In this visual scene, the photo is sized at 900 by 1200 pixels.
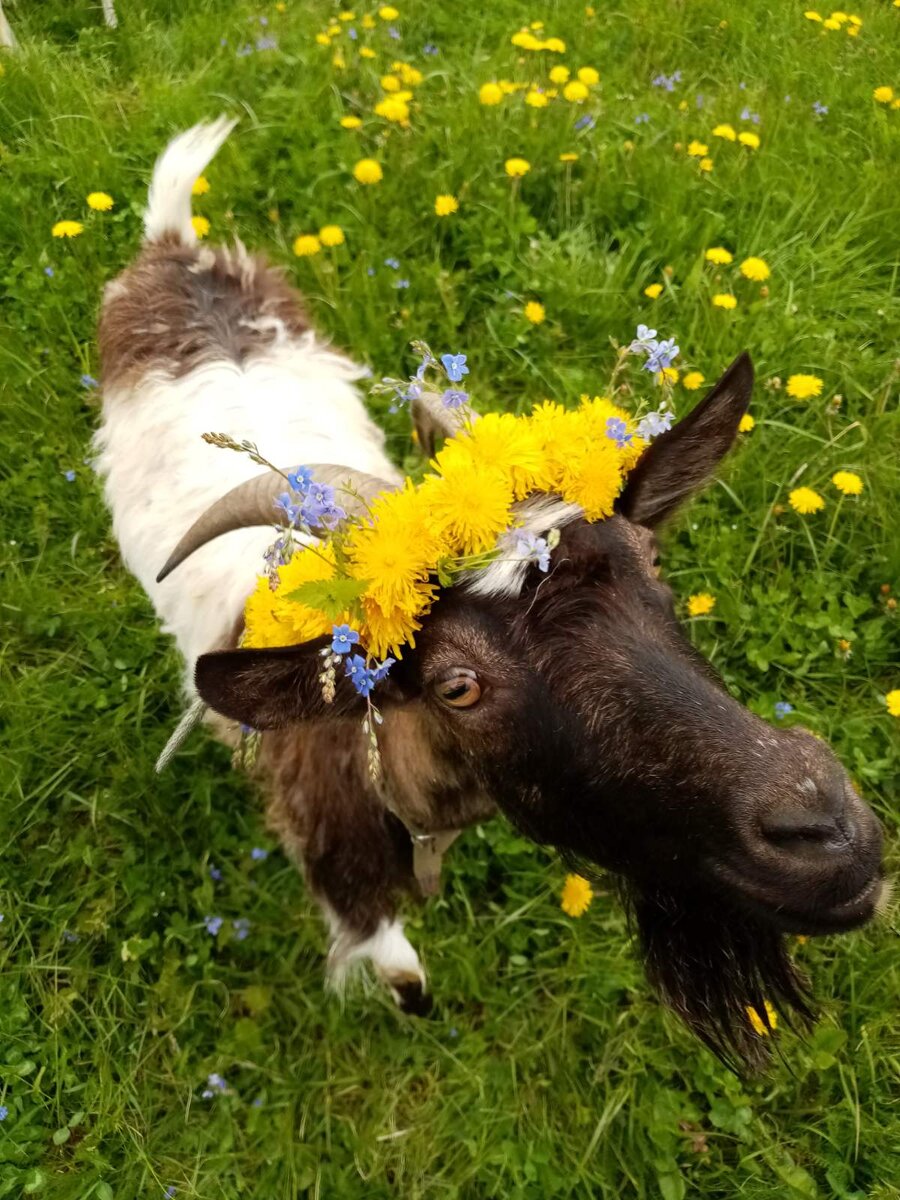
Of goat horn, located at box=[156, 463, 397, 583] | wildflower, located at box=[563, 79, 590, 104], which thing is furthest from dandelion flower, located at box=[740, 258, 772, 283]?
goat horn, located at box=[156, 463, 397, 583]

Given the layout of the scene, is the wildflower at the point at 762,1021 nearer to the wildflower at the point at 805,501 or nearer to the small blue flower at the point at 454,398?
the small blue flower at the point at 454,398

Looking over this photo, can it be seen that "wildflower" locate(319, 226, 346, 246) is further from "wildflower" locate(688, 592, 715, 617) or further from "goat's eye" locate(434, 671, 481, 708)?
"goat's eye" locate(434, 671, 481, 708)

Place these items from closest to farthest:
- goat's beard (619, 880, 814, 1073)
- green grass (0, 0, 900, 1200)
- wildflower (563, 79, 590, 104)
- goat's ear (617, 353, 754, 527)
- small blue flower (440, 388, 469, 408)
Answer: small blue flower (440, 388, 469, 408) → goat's ear (617, 353, 754, 527) → goat's beard (619, 880, 814, 1073) → green grass (0, 0, 900, 1200) → wildflower (563, 79, 590, 104)

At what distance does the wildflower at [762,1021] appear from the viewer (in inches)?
81.6

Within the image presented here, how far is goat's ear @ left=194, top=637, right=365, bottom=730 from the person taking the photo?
1.51m

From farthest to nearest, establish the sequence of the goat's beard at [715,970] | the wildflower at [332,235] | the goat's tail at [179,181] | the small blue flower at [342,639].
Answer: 1. the wildflower at [332,235]
2. the goat's tail at [179,181]
3. the goat's beard at [715,970]
4. the small blue flower at [342,639]

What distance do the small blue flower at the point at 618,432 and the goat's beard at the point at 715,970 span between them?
2.94 feet

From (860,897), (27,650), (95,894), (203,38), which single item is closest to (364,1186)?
(95,894)

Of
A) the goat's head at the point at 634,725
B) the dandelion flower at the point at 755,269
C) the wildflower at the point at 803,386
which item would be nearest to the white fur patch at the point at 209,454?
the goat's head at the point at 634,725

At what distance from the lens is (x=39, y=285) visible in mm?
4027

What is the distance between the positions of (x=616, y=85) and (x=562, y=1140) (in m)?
4.81

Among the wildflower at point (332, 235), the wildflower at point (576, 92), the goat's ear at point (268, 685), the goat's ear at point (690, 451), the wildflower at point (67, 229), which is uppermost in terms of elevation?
the wildflower at point (576, 92)

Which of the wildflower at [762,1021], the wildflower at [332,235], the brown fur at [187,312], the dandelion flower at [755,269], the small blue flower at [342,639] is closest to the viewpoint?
the small blue flower at [342,639]

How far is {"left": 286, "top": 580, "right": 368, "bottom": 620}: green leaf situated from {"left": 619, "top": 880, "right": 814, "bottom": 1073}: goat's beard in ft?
2.97
